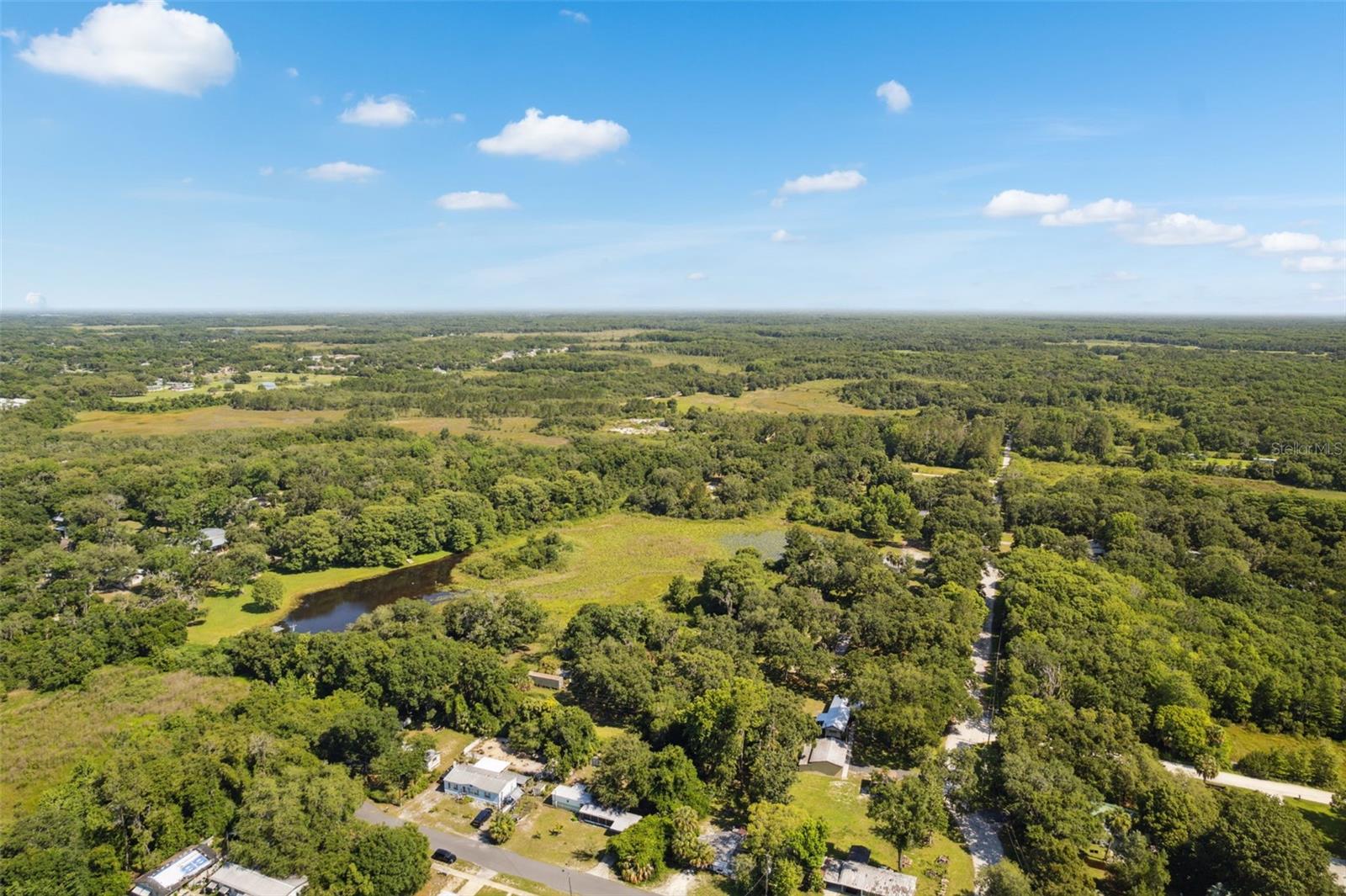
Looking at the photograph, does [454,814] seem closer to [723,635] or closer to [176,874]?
[176,874]

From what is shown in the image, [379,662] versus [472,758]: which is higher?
[379,662]

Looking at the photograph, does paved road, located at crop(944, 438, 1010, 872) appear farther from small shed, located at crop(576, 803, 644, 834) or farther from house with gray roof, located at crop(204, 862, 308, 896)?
house with gray roof, located at crop(204, 862, 308, 896)

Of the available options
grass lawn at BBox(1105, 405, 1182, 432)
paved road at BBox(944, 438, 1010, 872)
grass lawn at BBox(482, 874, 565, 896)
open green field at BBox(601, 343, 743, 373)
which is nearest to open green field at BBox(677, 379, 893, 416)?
open green field at BBox(601, 343, 743, 373)

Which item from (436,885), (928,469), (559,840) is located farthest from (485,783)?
(928,469)

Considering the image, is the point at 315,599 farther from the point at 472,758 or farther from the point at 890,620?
the point at 890,620

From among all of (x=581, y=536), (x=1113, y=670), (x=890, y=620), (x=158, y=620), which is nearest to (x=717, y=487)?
(x=581, y=536)
